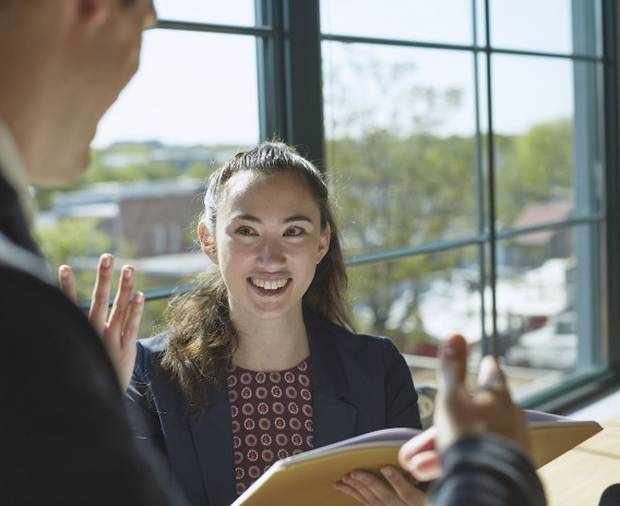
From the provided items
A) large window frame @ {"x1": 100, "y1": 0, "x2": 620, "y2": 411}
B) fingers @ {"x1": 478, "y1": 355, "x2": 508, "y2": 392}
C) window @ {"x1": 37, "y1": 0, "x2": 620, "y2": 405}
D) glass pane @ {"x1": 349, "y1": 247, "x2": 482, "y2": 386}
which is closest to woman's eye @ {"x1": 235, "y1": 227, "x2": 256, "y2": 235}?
large window frame @ {"x1": 100, "y1": 0, "x2": 620, "y2": 411}

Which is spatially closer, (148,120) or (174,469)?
(174,469)

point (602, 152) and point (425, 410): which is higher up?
point (602, 152)

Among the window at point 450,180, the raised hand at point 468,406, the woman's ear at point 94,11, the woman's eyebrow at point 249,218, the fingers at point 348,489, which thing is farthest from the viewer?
the window at point 450,180

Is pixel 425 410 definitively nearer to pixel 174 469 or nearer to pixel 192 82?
pixel 174 469

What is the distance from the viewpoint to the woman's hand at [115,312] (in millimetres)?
1418

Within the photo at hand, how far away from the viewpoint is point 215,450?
181 centimetres

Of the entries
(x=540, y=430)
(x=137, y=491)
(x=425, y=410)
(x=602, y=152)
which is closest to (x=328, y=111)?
(x=425, y=410)

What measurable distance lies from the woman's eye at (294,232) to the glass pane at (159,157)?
0.41 m

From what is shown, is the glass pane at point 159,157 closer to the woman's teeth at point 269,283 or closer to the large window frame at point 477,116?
the large window frame at point 477,116

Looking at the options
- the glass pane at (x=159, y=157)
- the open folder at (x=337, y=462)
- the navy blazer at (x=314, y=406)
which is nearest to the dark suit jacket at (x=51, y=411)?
the open folder at (x=337, y=462)

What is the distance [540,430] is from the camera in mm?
1281

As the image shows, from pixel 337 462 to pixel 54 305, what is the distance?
2.42ft

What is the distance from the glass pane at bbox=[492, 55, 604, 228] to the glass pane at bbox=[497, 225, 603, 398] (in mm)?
160

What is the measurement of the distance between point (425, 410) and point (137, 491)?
1.84 m
